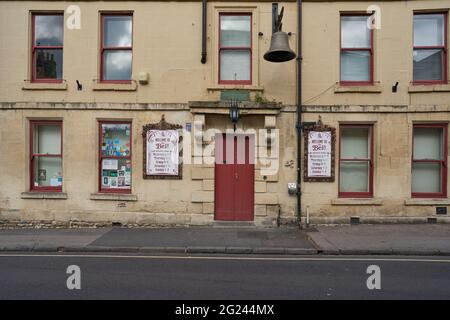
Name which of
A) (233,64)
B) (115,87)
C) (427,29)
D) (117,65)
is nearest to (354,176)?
(427,29)

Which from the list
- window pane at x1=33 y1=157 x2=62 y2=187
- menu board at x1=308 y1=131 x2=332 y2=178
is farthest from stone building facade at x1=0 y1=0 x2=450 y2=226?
window pane at x1=33 y1=157 x2=62 y2=187

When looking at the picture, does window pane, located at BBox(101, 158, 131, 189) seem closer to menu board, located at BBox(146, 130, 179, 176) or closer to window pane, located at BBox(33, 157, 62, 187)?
menu board, located at BBox(146, 130, 179, 176)

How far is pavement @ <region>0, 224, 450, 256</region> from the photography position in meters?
8.99

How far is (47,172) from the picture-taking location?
12422 mm

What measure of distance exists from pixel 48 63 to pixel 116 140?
3.37 metres

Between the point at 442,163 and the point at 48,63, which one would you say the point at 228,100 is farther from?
the point at 442,163

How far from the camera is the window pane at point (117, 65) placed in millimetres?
12219

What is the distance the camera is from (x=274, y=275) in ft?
→ 22.8

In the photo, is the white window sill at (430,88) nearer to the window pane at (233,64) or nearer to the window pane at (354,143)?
the window pane at (354,143)

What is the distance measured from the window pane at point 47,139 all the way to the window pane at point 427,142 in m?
11.7

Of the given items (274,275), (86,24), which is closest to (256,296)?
(274,275)

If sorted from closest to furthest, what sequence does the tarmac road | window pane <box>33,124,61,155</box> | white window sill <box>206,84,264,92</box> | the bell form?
the tarmac road, the bell, white window sill <box>206,84,264,92</box>, window pane <box>33,124,61,155</box>

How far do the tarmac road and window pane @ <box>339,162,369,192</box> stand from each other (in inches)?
156
